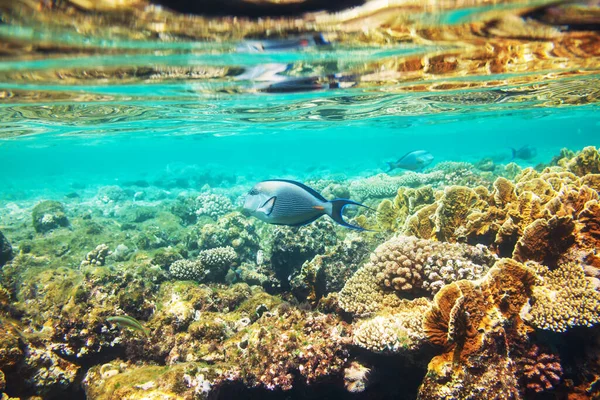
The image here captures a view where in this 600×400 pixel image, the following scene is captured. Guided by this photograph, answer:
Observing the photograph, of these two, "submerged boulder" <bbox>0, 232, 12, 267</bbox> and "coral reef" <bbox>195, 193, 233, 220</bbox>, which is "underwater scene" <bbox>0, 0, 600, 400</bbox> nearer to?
"submerged boulder" <bbox>0, 232, 12, 267</bbox>

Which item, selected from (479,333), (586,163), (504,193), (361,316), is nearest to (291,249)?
(361,316)

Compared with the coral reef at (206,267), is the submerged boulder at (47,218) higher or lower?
lower

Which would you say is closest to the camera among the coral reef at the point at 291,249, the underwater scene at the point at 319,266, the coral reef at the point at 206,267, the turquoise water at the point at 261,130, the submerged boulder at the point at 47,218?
the underwater scene at the point at 319,266

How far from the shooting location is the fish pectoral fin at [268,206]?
3.83 meters

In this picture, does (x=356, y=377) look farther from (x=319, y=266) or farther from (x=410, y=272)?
(x=319, y=266)

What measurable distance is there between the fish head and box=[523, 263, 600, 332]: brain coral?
3478mm

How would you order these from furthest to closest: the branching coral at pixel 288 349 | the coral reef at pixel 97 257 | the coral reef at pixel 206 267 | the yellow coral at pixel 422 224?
the coral reef at pixel 97 257 → the coral reef at pixel 206 267 → the yellow coral at pixel 422 224 → the branching coral at pixel 288 349

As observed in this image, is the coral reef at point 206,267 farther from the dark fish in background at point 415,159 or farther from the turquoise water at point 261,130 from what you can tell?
the turquoise water at point 261,130

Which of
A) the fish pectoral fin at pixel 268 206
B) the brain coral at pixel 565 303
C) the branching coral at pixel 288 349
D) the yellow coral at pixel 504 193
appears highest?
the fish pectoral fin at pixel 268 206

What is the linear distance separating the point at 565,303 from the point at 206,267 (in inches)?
274

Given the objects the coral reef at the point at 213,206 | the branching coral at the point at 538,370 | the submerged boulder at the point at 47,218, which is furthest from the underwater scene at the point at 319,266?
the coral reef at the point at 213,206

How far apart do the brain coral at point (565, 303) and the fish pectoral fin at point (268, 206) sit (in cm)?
344

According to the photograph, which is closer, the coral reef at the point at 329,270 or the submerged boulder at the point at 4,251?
the coral reef at the point at 329,270

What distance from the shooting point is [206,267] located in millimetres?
7797
